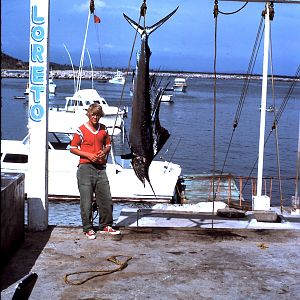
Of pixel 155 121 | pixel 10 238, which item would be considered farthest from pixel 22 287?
pixel 155 121

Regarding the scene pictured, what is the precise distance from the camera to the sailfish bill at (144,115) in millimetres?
6266

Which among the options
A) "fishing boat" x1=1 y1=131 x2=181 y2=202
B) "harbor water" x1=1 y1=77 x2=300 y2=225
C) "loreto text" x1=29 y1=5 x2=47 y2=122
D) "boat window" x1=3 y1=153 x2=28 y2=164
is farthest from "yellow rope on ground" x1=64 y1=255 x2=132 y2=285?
"boat window" x1=3 y1=153 x2=28 y2=164

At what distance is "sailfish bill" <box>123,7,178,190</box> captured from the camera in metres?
6.27

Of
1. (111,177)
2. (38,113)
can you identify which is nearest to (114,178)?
(111,177)

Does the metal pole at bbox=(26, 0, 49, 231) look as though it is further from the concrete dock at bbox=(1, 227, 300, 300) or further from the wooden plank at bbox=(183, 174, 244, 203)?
the wooden plank at bbox=(183, 174, 244, 203)

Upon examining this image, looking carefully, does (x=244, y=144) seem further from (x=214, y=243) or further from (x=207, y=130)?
(x=214, y=243)

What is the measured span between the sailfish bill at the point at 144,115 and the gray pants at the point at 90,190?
580 millimetres

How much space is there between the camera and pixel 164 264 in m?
5.90

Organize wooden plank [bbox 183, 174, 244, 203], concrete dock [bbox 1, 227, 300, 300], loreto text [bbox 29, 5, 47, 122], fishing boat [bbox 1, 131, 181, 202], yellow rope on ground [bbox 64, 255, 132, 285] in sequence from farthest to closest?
fishing boat [bbox 1, 131, 181, 202]
wooden plank [bbox 183, 174, 244, 203]
loreto text [bbox 29, 5, 47, 122]
yellow rope on ground [bbox 64, 255, 132, 285]
concrete dock [bbox 1, 227, 300, 300]

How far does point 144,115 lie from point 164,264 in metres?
1.64

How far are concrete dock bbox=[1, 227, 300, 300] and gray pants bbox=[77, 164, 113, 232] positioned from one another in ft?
0.85

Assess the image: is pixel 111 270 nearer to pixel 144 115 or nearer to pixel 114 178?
pixel 144 115

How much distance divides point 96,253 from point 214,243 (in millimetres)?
1432

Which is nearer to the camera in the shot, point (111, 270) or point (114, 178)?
point (111, 270)
